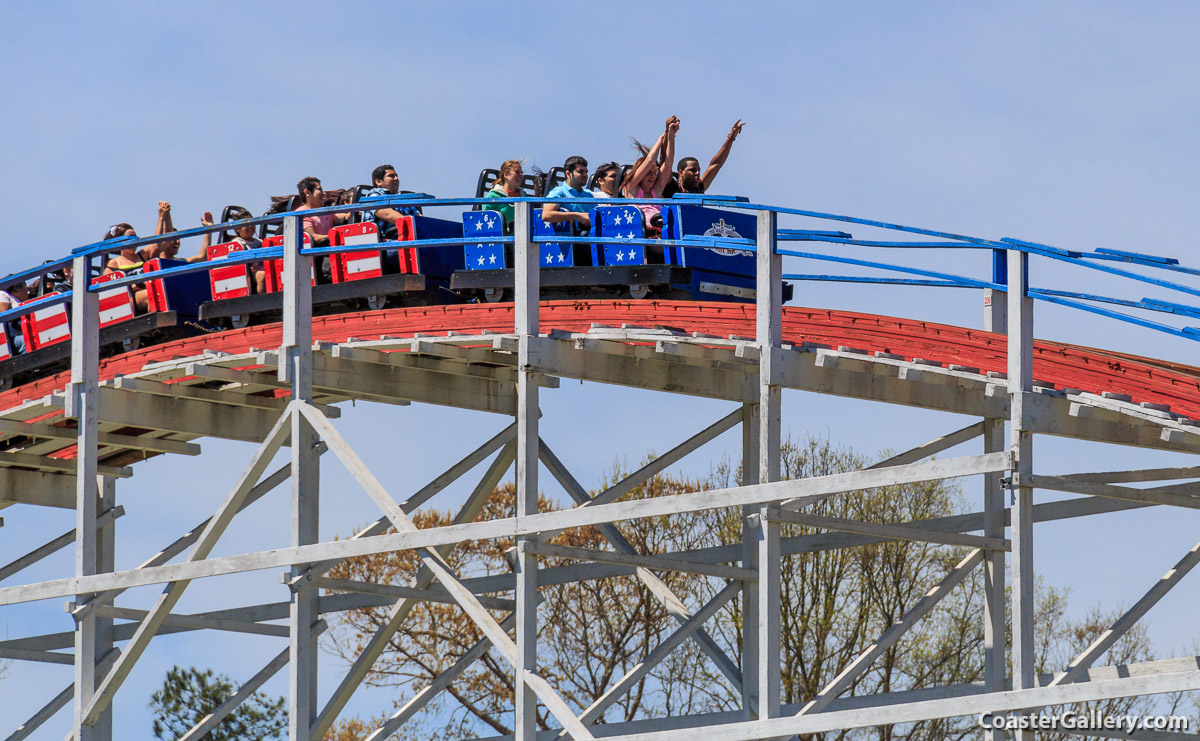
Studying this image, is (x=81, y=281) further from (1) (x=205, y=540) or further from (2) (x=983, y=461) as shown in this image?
(2) (x=983, y=461)

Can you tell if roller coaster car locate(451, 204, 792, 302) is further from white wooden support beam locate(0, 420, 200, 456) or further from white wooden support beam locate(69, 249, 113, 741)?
white wooden support beam locate(0, 420, 200, 456)

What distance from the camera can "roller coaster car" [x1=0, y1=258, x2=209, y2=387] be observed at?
22.1 m

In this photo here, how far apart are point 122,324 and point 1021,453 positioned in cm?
1157

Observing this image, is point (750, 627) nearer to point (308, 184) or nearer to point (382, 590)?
point (382, 590)

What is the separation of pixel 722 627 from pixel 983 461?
20.0 metres

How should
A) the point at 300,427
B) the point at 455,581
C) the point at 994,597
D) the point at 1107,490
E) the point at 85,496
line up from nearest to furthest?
the point at 1107,490 < the point at 455,581 < the point at 994,597 < the point at 300,427 < the point at 85,496

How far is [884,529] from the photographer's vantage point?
1510 cm

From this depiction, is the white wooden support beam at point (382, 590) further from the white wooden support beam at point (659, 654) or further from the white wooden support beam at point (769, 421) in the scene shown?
the white wooden support beam at point (769, 421)

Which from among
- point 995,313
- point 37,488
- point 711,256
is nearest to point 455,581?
point 711,256

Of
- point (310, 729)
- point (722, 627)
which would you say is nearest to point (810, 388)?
point (310, 729)

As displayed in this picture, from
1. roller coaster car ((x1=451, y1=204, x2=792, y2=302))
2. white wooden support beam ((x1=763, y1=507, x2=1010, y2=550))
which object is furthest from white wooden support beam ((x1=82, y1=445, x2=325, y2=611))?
white wooden support beam ((x1=763, y1=507, x2=1010, y2=550))

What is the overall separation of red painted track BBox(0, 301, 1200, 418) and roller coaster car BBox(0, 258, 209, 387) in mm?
3228

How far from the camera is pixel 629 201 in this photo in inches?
642

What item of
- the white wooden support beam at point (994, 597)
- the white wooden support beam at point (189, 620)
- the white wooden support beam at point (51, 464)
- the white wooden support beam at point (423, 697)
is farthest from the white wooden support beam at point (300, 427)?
the white wooden support beam at point (994, 597)
